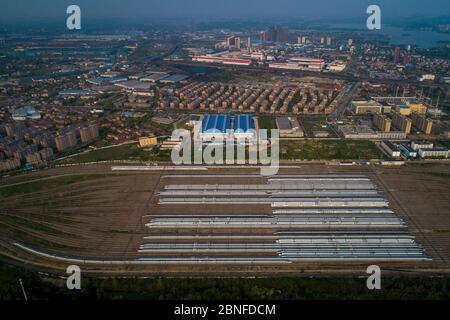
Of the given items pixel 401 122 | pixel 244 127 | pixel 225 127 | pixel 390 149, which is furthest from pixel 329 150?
pixel 225 127

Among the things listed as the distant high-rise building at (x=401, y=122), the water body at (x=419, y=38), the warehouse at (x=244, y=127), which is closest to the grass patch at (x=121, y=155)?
the warehouse at (x=244, y=127)

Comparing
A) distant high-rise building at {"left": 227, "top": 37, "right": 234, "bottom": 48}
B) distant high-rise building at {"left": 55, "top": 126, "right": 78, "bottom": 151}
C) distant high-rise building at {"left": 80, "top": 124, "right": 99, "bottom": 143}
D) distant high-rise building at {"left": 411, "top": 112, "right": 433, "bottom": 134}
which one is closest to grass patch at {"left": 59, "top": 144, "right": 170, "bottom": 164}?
distant high-rise building at {"left": 55, "top": 126, "right": 78, "bottom": 151}

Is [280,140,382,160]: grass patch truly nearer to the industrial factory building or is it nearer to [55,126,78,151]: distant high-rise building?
the industrial factory building

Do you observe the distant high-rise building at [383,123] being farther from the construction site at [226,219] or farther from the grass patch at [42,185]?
the grass patch at [42,185]

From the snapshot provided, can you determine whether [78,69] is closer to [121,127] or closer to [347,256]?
[121,127]

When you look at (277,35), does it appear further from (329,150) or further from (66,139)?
(66,139)

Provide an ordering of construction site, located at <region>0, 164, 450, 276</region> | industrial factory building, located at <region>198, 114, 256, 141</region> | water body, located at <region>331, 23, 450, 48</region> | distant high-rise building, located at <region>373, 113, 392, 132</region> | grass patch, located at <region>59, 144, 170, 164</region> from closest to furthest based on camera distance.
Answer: construction site, located at <region>0, 164, 450, 276</region>, grass patch, located at <region>59, 144, 170, 164</region>, industrial factory building, located at <region>198, 114, 256, 141</region>, distant high-rise building, located at <region>373, 113, 392, 132</region>, water body, located at <region>331, 23, 450, 48</region>

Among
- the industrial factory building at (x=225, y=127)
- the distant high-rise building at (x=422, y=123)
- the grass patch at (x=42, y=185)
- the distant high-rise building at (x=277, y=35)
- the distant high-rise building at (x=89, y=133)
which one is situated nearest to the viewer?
the grass patch at (x=42, y=185)

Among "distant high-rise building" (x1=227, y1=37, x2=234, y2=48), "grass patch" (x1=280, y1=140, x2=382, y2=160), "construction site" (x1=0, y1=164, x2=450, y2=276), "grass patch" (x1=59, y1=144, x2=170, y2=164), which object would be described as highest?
"distant high-rise building" (x1=227, y1=37, x2=234, y2=48)
